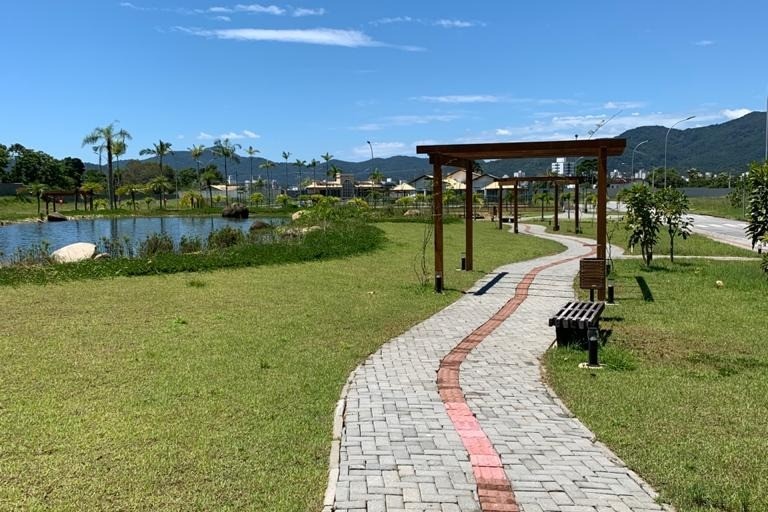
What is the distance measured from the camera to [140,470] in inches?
162

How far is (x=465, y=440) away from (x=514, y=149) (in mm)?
8908

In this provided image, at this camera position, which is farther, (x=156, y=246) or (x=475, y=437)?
(x=156, y=246)

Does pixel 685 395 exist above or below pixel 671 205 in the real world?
below

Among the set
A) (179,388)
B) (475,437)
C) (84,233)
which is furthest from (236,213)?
(475,437)

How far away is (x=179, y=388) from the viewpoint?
19.3 feet

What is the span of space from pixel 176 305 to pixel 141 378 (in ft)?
14.1

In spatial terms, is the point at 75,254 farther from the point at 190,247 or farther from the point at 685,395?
the point at 685,395

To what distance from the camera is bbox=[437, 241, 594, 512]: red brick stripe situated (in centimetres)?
375

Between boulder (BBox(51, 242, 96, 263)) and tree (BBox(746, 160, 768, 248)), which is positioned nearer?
tree (BBox(746, 160, 768, 248))

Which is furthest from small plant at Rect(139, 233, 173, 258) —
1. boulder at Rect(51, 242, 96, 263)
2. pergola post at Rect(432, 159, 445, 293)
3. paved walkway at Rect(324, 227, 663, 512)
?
paved walkway at Rect(324, 227, 663, 512)

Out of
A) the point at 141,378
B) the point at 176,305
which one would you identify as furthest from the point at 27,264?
the point at 141,378

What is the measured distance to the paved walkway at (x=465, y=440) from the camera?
3.75 m

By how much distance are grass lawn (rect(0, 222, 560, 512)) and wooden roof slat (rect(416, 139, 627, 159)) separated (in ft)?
9.16

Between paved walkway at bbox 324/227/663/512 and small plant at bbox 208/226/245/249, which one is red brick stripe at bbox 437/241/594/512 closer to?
paved walkway at bbox 324/227/663/512
